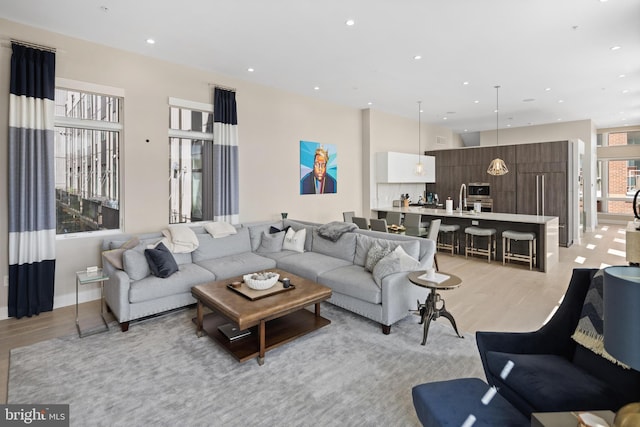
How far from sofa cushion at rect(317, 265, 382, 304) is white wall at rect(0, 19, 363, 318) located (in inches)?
99.3

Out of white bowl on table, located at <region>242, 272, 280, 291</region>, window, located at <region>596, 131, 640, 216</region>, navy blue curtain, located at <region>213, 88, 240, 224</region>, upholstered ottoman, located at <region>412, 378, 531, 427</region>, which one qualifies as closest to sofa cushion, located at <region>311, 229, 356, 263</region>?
white bowl on table, located at <region>242, 272, 280, 291</region>

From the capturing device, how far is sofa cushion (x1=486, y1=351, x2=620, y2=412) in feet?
5.61

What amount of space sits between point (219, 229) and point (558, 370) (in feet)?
14.2

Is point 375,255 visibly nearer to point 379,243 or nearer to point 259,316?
point 379,243

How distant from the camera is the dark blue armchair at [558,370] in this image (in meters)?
1.71

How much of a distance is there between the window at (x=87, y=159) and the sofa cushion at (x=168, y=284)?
1520 mm

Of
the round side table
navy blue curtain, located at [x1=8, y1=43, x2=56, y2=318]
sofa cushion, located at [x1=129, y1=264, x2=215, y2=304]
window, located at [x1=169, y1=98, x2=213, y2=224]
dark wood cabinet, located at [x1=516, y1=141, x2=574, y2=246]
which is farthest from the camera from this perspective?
dark wood cabinet, located at [x1=516, y1=141, x2=574, y2=246]

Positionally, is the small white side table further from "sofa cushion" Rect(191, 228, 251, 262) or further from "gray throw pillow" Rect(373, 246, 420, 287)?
"gray throw pillow" Rect(373, 246, 420, 287)

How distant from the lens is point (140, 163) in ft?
15.8

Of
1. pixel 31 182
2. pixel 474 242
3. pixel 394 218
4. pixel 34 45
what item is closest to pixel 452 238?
pixel 474 242

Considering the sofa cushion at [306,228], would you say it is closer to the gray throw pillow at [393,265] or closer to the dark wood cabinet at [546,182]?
the gray throw pillow at [393,265]

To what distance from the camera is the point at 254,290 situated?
341 cm

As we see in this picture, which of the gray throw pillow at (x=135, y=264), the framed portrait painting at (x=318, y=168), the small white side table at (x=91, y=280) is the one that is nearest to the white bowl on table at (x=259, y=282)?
the gray throw pillow at (x=135, y=264)

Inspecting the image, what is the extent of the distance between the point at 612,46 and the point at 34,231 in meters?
7.80
